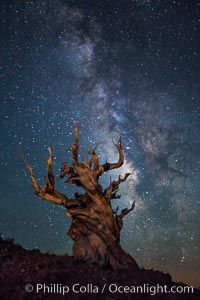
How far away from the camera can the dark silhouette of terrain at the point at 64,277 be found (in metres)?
9.96

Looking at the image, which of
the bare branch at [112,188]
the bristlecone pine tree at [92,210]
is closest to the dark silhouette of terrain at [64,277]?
the bristlecone pine tree at [92,210]

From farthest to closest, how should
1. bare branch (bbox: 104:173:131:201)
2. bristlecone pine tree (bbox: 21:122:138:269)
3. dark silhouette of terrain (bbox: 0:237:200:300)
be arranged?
bare branch (bbox: 104:173:131:201)
bristlecone pine tree (bbox: 21:122:138:269)
dark silhouette of terrain (bbox: 0:237:200:300)

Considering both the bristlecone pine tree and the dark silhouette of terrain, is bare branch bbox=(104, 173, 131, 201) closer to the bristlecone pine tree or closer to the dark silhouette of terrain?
the bristlecone pine tree

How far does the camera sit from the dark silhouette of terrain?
32.7ft

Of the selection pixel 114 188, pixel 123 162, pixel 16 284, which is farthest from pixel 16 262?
pixel 123 162

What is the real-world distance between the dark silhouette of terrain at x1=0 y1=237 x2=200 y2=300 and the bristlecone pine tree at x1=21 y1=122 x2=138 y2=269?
0.92 m

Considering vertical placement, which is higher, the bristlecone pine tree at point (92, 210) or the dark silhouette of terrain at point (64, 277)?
the bristlecone pine tree at point (92, 210)

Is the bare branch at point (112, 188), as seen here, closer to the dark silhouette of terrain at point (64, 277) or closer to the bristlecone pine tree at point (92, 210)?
the bristlecone pine tree at point (92, 210)

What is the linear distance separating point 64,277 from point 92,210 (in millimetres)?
4564

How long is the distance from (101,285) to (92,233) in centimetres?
402

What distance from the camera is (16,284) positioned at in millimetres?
10203

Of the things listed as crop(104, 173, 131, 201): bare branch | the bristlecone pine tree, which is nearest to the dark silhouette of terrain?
the bristlecone pine tree

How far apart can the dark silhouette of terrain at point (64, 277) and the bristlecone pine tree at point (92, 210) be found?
916 millimetres

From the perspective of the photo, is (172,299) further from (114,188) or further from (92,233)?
(114,188)
